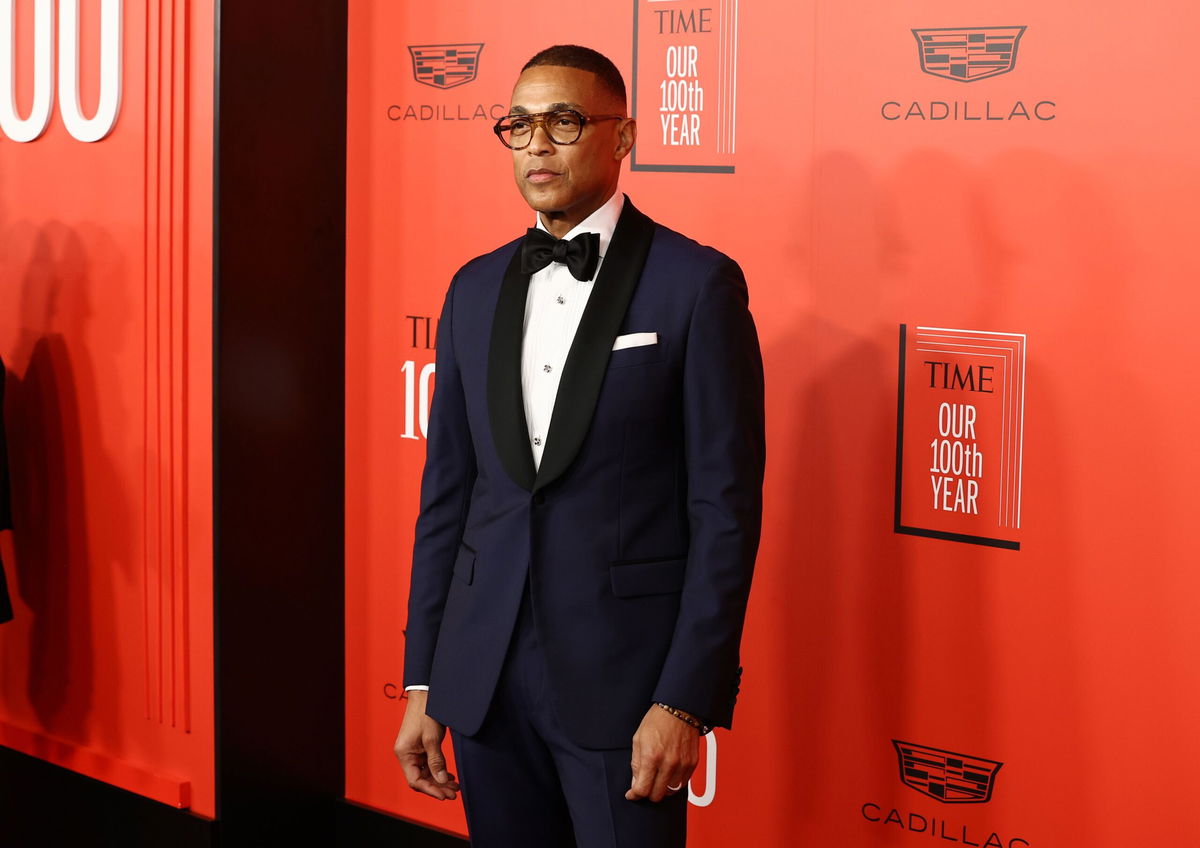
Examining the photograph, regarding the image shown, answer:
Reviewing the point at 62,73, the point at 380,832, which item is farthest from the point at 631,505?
the point at 62,73

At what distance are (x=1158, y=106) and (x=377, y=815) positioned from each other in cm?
214

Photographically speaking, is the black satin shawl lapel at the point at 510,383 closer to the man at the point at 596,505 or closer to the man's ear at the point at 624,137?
the man at the point at 596,505

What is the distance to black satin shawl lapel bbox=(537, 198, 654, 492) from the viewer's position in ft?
5.24

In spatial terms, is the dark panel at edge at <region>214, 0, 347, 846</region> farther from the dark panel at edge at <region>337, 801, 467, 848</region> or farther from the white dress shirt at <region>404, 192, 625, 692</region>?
the white dress shirt at <region>404, 192, 625, 692</region>

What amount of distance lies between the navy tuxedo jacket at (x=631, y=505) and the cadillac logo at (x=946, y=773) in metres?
0.81

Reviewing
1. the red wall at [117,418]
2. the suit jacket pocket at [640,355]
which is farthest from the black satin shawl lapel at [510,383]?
the red wall at [117,418]

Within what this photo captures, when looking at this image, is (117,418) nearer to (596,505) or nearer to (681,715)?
(596,505)

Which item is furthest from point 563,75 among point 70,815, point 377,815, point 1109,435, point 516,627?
point 70,815

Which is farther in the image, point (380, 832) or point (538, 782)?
point (380, 832)

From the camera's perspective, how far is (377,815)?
116 inches

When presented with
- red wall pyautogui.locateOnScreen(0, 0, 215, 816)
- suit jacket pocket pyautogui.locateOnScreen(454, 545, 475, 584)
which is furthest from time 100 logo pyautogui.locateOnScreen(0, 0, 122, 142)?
suit jacket pocket pyautogui.locateOnScreen(454, 545, 475, 584)

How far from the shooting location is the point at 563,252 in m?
1.65

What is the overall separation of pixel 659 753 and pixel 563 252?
24.4 inches

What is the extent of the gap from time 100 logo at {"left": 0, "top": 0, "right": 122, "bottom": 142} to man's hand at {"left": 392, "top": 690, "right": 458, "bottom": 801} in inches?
65.1
